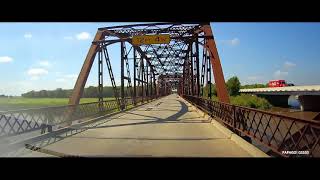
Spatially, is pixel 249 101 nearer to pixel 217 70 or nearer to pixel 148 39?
pixel 217 70

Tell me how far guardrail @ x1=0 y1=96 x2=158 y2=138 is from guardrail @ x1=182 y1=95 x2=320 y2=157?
7.15 meters

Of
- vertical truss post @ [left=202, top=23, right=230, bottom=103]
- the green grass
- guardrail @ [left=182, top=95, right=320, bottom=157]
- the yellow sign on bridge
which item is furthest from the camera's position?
the green grass

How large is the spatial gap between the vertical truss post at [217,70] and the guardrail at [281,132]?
282 inches

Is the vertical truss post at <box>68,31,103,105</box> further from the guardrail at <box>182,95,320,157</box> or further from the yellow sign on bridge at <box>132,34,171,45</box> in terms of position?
the guardrail at <box>182,95,320,157</box>

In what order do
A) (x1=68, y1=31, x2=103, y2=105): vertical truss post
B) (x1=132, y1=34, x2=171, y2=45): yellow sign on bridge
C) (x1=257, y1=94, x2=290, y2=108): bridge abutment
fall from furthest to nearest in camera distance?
(x1=257, y1=94, x2=290, y2=108): bridge abutment
(x1=132, y1=34, x2=171, y2=45): yellow sign on bridge
(x1=68, y1=31, x2=103, y2=105): vertical truss post

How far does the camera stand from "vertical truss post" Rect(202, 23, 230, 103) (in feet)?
68.2

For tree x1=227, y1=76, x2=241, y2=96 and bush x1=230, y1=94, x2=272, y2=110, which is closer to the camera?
bush x1=230, y1=94, x2=272, y2=110

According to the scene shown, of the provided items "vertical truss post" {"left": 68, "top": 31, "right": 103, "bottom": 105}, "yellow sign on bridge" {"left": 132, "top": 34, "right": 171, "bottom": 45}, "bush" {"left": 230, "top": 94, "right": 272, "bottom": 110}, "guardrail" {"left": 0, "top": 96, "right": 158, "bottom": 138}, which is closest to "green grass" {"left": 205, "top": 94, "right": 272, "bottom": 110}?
"bush" {"left": 230, "top": 94, "right": 272, "bottom": 110}

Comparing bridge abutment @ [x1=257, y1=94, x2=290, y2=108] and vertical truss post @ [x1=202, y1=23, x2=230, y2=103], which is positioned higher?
vertical truss post @ [x1=202, y1=23, x2=230, y2=103]

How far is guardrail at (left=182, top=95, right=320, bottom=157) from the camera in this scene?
24.1 ft

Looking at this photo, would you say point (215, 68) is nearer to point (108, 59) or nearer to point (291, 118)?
point (108, 59)

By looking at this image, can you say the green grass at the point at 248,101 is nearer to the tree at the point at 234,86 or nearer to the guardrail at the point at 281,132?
the tree at the point at 234,86

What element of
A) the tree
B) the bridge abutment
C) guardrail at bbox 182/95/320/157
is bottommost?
the bridge abutment
